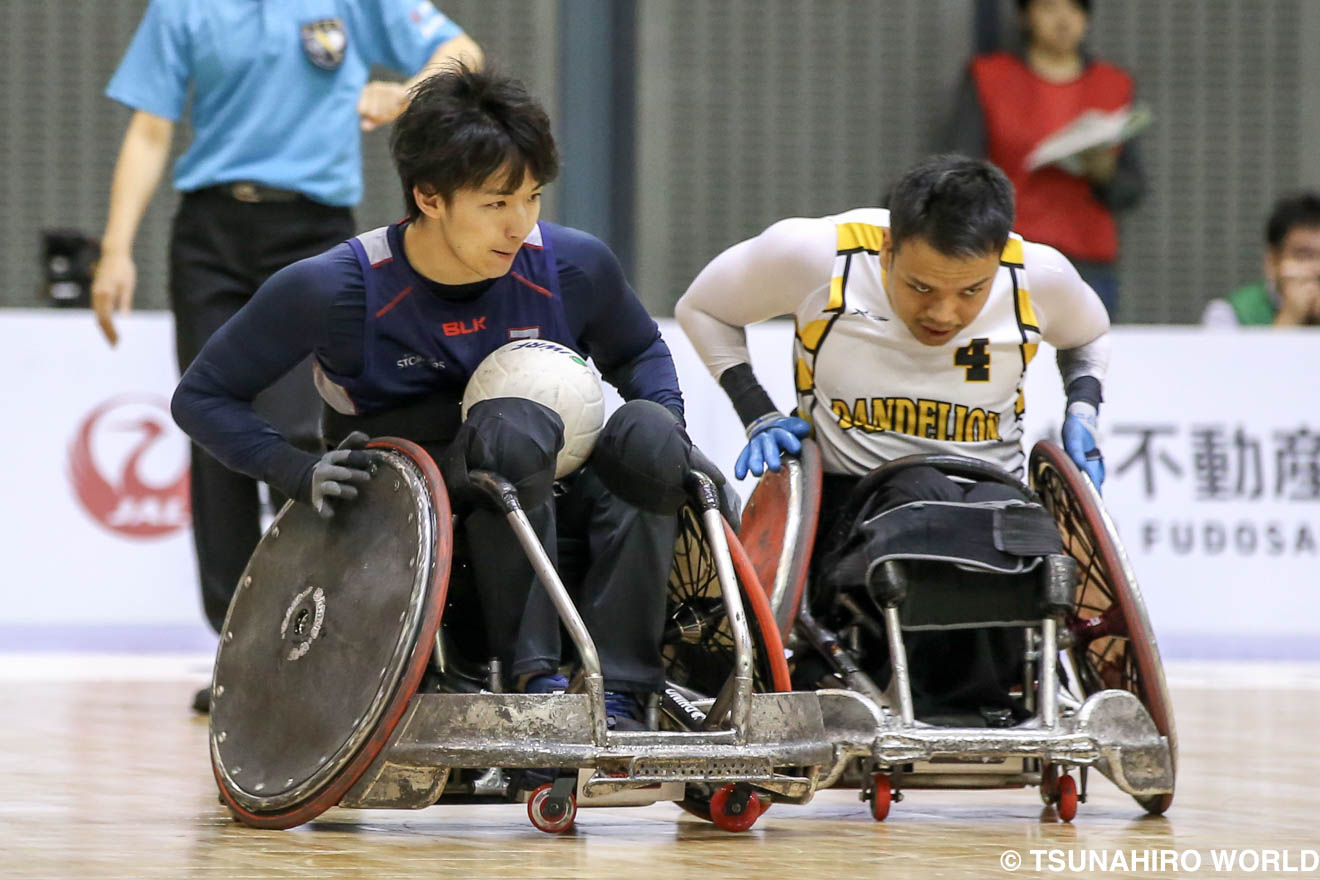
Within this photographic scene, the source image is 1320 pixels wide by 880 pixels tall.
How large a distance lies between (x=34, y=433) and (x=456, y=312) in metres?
4.02

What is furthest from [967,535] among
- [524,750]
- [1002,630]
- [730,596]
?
[524,750]

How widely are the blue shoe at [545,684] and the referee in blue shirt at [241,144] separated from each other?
2062 millimetres

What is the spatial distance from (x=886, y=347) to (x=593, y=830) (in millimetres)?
1197

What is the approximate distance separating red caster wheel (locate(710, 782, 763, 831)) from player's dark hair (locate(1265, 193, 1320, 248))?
531cm

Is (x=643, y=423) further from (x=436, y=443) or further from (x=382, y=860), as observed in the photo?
(x=382, y=860)

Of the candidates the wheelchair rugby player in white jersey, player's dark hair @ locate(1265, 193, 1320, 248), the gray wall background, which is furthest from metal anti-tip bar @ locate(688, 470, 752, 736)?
the gray wall background

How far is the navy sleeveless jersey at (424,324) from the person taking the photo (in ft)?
11.9

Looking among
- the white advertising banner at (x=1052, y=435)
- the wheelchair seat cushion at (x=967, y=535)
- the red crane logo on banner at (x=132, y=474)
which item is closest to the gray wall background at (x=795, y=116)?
the white advertising banner at (x=1052, y=435)

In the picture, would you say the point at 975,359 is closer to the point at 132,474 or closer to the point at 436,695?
the point at 436,695

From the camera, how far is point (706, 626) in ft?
11.9

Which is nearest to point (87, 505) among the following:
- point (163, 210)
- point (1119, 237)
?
point (163, 210)

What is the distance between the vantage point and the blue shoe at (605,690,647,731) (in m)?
3.37

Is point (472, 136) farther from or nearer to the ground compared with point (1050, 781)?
farther from the ground

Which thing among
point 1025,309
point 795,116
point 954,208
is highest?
point 795,116
